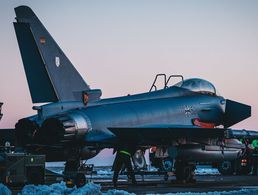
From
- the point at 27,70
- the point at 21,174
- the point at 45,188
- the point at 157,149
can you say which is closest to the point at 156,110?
the point at 157,149

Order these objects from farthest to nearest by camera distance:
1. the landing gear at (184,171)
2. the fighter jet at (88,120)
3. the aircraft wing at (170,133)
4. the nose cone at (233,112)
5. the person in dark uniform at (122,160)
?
the nose cone at (233,112)
the landing gear at (184,171)
the aircraft wing at (170,133)
the fighter jet at (88,120)
the person in dark uniform at (122,160)

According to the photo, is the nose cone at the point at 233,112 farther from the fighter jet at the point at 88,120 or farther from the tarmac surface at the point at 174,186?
the tarmac surface at the point at 174,186

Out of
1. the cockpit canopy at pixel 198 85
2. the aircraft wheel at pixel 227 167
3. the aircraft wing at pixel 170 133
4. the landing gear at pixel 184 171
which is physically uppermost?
the cockpit canopy at pixel 198 85

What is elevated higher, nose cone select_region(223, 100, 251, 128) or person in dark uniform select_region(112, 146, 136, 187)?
nose cone select_region(223, 100, 251, 128)

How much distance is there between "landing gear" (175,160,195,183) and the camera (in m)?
21.1

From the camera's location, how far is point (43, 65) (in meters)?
19.8

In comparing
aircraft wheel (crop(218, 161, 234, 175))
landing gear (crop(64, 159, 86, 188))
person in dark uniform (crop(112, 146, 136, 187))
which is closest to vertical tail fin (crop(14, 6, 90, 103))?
landing gear (crop(64, 159, 86, 188))

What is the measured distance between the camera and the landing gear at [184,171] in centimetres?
2112

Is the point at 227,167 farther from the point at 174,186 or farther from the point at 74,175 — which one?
the point at 74,175

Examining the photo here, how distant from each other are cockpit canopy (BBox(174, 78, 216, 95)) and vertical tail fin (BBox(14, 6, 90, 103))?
452 cm

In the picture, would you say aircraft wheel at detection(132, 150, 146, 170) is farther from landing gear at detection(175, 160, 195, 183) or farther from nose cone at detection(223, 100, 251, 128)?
nose cone at detection(223, 100, 251, 128)

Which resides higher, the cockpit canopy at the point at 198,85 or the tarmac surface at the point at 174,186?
the cockpit canopy at the point at 198,85

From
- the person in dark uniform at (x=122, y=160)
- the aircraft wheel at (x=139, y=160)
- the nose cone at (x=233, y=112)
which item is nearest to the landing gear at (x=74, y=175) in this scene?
the person in dark uniform at (x=122, y=160)

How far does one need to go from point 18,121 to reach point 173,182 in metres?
5.92
